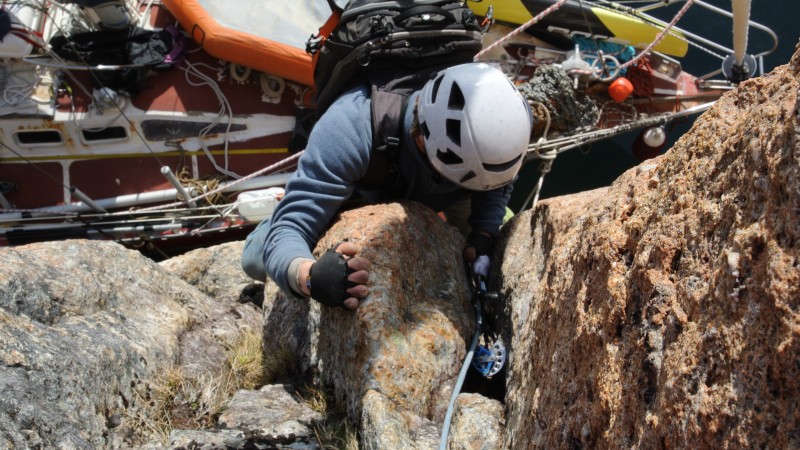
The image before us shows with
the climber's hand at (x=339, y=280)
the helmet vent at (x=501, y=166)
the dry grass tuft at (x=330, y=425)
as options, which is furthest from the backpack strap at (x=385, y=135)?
the dry grass tuft at (x=330, y=425)

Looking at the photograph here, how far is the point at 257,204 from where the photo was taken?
27.3 feet

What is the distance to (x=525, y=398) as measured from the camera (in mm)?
3059

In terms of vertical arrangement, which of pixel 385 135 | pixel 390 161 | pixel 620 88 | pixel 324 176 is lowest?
pixel 324 176

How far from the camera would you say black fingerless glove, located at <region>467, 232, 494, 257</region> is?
4.60m

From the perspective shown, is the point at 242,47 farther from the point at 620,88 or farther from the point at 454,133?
the point at 454,133

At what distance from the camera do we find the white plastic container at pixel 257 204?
8312 millimetres

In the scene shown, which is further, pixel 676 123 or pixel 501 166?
pixel 676 123

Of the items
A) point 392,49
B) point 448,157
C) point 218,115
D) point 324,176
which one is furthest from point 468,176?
point 218,115

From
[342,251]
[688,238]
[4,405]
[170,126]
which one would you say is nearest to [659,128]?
[170,126]

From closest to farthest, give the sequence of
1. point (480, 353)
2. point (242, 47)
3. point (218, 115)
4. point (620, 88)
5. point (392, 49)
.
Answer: point (480, 353) < point (392, 49) < point (242, 47) < point (218, 115) < point (620, 88)

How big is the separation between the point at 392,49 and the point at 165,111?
457 centimetres

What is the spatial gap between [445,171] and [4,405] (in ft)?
8.00

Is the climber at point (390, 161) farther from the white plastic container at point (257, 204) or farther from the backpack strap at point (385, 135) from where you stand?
the white plastic container at point (257, 204)

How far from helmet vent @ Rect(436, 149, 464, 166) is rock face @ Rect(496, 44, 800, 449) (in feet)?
→ 3.78
